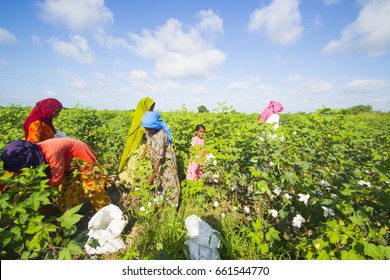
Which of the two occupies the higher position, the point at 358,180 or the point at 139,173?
the point at 358,180

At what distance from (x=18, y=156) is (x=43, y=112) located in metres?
1.64

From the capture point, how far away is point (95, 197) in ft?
9.70

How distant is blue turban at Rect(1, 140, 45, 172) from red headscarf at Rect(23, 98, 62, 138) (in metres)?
1.47

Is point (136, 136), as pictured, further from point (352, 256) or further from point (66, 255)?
point (352, 256)

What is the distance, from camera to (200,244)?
213cm

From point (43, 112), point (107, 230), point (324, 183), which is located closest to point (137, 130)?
point (43, 112)

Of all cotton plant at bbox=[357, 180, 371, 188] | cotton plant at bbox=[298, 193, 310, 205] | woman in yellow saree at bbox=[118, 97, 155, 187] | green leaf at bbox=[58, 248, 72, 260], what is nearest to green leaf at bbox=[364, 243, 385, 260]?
cotton plant at bbox=[357, 180, 371, 188]

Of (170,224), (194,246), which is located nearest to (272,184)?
(194,246)

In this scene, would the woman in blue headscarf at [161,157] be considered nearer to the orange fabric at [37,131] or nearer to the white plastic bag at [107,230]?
the white plastic bag at [107,230]

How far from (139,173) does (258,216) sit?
4.91ft

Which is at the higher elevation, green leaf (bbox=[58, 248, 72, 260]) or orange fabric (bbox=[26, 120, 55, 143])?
orange fabric (bbox=[26, 120, 55, 143])

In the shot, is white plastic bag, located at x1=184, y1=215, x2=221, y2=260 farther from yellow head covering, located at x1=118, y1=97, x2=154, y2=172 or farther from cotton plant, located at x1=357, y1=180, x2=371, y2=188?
yellow head covering, located at x1=118, y1=97, x2=154, y2=172

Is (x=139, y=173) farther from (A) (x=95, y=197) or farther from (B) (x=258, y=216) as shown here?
(B) (x=258, y=216)

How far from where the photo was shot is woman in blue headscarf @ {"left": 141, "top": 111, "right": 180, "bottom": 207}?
124 inches
